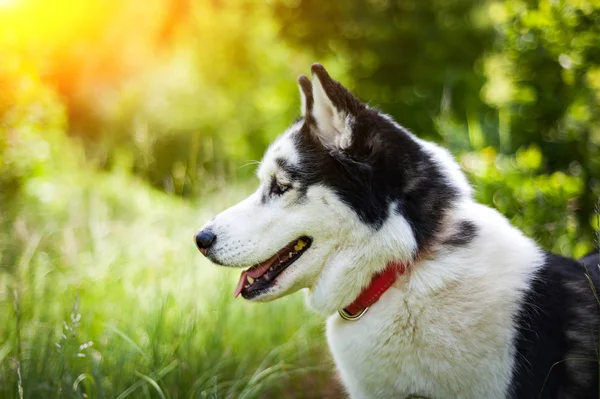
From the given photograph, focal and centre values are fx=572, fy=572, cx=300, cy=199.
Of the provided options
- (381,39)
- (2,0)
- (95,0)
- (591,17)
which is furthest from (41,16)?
(591,17)

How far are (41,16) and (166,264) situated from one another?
11762mm

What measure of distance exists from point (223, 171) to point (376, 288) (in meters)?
3.12

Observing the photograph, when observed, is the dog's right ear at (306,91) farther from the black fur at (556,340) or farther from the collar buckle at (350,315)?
the black fur at (556,340)

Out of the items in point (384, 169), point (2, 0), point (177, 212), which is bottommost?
point (177, 212)

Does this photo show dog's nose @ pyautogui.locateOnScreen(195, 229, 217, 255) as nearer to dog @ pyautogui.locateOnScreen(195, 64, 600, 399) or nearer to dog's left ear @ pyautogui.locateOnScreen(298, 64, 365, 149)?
dog @ pyautogui.locateOnScreen(195, 64, 600, 399)

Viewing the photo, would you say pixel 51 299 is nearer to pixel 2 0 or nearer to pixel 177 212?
pixel 177 212

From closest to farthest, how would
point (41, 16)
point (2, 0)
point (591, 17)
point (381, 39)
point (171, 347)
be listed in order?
point (171, 347), point (591, 17), point (2, 0), point (381, 39), point (41, 16)

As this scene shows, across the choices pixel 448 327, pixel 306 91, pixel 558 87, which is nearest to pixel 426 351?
pixel 448 327

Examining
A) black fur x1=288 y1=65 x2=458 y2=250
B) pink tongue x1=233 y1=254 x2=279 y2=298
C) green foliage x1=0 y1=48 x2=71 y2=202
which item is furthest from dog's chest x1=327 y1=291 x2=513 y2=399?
green foliage x1=0 y1=48 x2=71 y2=202

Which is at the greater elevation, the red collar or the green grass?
the red collar

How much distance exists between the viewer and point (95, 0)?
17.9 metres

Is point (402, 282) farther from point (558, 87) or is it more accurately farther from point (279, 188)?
point (558, 87)

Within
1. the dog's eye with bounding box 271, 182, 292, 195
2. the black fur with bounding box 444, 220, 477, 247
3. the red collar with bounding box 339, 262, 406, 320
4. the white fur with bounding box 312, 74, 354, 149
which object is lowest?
the red collar with bounding box 339, 262, 406, 320

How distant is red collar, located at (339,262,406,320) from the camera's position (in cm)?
256
